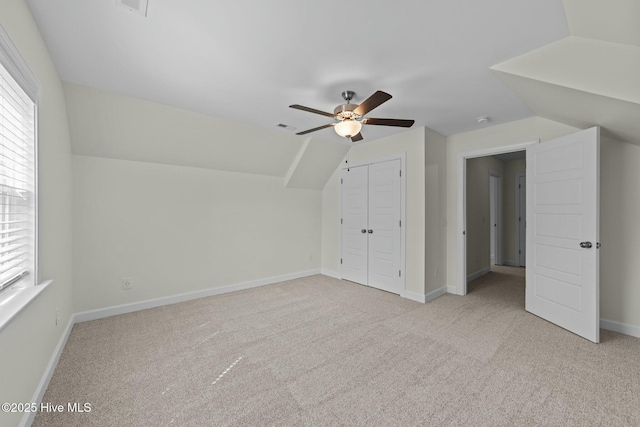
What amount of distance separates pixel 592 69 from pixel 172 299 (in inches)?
192

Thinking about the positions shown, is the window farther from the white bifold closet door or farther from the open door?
the open door

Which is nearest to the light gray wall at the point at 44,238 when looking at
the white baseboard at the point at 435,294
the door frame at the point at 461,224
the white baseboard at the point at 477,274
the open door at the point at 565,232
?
the white baseboard at the point at 435,294

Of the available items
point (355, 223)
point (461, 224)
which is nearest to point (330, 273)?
point (355, 223)

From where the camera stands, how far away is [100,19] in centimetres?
171

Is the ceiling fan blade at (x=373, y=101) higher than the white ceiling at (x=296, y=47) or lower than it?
lower

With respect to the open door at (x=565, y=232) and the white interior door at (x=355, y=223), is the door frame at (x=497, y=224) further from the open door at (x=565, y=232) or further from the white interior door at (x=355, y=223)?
the white interior door at (x=355, y=223)

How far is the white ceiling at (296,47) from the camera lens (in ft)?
5.32

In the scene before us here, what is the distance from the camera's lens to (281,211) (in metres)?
4.88

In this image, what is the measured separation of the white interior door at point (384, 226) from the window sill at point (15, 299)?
12.4 ft

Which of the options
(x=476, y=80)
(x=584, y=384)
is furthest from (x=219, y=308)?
(x=476, y=80)

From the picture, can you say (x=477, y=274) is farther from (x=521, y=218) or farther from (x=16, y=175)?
(x=16, y=175)

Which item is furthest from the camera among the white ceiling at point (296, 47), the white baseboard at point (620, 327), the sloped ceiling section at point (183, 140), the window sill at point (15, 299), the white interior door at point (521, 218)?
the white interior door at point (521, 218)

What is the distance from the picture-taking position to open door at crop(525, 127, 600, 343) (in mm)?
2600

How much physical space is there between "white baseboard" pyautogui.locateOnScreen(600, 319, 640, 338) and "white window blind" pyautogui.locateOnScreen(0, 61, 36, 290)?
5.06 meters
